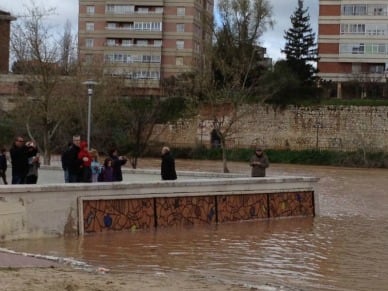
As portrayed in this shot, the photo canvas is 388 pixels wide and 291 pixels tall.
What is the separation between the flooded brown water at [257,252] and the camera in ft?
39.7

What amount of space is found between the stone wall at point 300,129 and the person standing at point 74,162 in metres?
48.9

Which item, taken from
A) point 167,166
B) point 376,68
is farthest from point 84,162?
point 376,68

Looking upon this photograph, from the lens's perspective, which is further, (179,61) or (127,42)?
(127,42)

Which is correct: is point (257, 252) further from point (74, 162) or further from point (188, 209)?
point (74, 162)

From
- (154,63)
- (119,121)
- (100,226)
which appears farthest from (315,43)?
(100,226)

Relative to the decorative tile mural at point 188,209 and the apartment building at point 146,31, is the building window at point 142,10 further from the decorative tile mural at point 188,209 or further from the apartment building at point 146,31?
the decorative tile mural at point 188,209

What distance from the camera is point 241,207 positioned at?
19359 mm

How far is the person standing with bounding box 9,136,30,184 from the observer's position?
17781 millimetres

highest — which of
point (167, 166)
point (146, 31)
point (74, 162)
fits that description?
point (146, 31)

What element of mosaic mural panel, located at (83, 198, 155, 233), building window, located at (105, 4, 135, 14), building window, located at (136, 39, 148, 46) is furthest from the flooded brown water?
building window, located at (105, 4, 135, 14)

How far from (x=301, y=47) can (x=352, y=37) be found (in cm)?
1116

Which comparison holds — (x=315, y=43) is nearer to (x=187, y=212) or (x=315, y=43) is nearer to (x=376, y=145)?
(x=376, y=145)

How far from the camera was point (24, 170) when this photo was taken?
18094 mm

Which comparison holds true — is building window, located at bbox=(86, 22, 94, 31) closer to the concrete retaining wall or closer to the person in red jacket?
the concrete retaining wall
